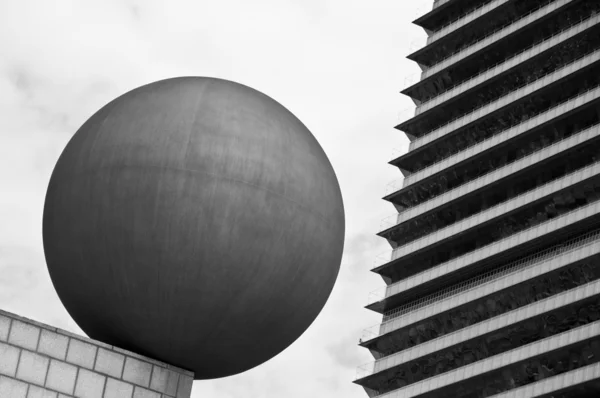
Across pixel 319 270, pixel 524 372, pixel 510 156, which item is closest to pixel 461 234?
pixel 510 156

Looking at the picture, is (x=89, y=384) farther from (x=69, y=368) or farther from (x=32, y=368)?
(x=32, y=368)

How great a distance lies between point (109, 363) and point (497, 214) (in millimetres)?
68906

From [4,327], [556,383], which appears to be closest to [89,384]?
[4,327]

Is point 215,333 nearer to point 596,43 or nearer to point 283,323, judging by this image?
point 283,323

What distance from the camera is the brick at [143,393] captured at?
2591 centimetres

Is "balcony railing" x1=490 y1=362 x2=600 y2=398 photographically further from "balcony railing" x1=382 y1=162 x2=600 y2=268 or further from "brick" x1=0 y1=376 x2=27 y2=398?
"brick" x1=0 y1=376 x2=27 y2=398

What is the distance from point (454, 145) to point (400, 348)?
16.9 meters

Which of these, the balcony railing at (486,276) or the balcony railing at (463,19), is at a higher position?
the balcony railing at (463,19)

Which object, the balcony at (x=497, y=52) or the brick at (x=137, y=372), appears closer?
the brick at (x=137, y=372)

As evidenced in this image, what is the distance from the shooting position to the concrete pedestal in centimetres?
2466

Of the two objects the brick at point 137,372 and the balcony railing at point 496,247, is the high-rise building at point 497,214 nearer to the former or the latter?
the balcony railing at point 496,247

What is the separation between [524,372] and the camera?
85438mm

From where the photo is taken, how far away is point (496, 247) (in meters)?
90.9

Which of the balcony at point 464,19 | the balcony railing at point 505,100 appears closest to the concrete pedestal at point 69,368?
the balcony railing at point 505,100
